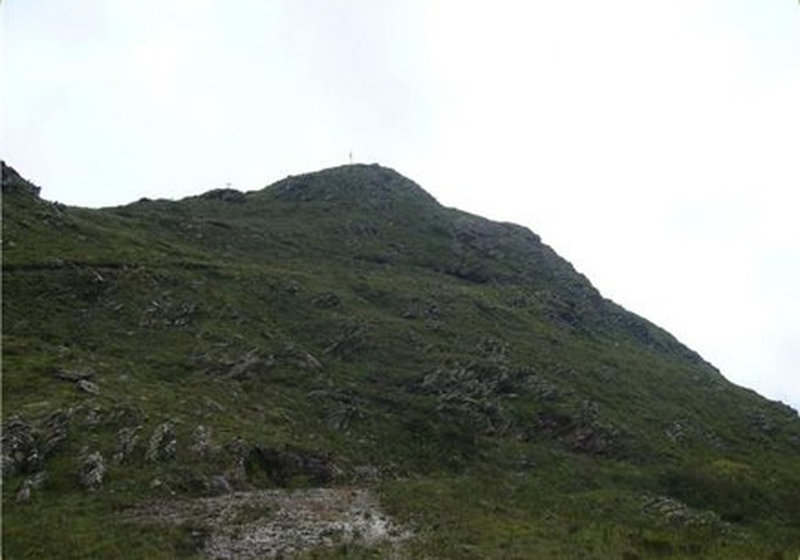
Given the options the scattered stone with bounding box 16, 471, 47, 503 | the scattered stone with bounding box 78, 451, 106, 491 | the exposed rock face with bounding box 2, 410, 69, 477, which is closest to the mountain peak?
the exposed rock face with bounding box 2, 410, 69, 477

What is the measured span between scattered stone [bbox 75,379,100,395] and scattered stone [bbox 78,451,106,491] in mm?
10952

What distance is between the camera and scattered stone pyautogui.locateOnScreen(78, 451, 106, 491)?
5419 centimetres

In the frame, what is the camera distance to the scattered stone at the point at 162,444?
58938mm

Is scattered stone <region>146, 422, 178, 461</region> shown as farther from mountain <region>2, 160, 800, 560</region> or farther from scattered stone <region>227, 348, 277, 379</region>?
scattered stone <region>227, 348, 277, 379</region>

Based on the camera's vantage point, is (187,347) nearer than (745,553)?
No

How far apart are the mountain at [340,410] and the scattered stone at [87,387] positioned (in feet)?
1.41

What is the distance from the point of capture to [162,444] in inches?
2372

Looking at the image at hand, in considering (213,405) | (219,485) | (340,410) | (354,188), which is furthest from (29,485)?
(354,188)

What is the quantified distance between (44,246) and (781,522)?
3489 inches

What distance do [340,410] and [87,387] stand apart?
2333 cm

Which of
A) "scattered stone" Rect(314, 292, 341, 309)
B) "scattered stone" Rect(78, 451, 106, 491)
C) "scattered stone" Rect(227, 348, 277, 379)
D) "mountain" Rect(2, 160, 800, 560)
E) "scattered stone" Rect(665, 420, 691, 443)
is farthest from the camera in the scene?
"scattered stone" Rect(314, 292, 341, 309)

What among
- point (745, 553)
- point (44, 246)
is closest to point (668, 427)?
point (745, 553)

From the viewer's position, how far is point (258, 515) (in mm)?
50688

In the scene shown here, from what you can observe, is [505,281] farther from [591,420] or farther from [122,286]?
[122,286]
